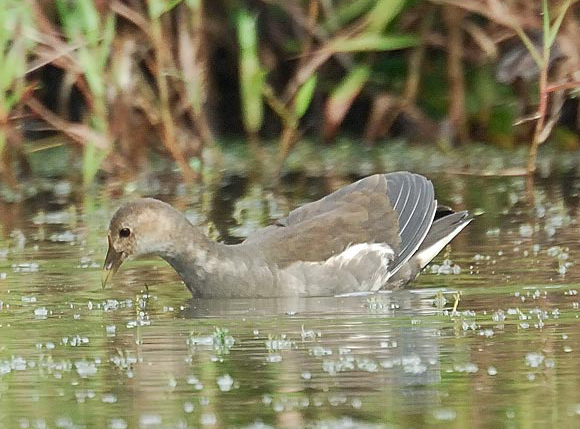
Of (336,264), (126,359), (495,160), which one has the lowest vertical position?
(126,359)

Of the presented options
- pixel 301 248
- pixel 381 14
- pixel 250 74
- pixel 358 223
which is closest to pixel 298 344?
pixel 301 248

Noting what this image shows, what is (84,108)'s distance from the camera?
1437 centimetres

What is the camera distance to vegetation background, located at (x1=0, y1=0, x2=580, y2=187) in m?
11.4

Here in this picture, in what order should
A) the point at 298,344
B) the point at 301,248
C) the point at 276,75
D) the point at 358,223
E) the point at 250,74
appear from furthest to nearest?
the point at 276,75, the point at 250,74, the point at 358,223, the point at 301,248, the point at 298,344

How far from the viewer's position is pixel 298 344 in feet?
22.2

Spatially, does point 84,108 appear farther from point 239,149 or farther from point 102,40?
point 102,40

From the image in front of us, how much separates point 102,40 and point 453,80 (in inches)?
107

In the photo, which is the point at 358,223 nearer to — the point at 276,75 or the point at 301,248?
the point at 301,248

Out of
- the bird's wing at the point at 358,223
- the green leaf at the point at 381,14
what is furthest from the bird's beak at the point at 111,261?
the green leaf at the point at 381,14

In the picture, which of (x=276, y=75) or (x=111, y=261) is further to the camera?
(x=276, y=75)

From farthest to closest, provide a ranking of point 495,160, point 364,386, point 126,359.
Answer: point 495,160 → point 126,359 → point 364,386

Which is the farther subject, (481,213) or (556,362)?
(481,213)

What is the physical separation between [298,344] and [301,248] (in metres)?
1.51

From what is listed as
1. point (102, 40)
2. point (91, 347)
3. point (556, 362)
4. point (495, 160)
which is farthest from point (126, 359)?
point (495, 160)
